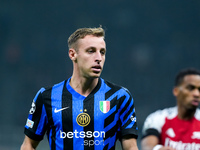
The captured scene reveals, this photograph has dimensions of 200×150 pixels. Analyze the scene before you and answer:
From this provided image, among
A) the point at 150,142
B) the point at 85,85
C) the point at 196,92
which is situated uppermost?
the point at 85,85

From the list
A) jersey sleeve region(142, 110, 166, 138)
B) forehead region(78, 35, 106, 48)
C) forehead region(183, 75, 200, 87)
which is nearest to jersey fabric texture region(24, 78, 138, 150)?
jersey sleeve region(142, 110, 166, 138)

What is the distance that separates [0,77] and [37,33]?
2702 millimetres

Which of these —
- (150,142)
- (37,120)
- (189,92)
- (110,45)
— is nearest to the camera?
(150,142)

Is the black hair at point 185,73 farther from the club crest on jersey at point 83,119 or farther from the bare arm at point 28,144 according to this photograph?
the bare arm at point 28,144

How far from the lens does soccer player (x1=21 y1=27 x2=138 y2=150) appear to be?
3086mm

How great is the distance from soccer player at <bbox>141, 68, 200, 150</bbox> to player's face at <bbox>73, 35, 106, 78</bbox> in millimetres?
625

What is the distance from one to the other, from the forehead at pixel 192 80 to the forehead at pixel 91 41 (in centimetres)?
77

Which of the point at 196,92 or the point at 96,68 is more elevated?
the point at 96,68

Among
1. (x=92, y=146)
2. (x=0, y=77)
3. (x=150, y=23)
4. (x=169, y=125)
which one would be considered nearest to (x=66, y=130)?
(x=92, y=146)

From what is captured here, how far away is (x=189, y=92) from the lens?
313 cm

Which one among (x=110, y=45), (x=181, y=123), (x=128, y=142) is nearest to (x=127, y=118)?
(x=128, y=142)

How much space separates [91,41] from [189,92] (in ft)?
3.10

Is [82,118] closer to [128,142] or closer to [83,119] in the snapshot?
[83,119]

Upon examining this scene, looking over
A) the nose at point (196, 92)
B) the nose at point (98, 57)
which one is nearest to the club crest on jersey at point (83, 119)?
the nose at point (98, 57)
